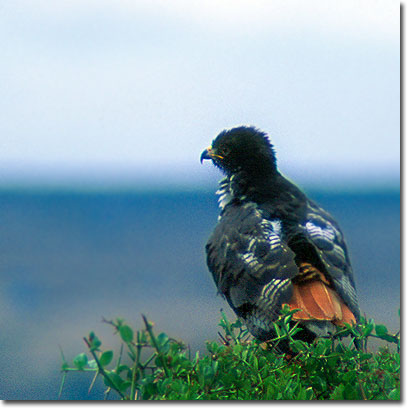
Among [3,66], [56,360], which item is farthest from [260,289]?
[3,66]

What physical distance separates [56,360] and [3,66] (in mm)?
1430

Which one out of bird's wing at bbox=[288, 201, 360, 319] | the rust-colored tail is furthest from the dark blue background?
the rust-colored tail

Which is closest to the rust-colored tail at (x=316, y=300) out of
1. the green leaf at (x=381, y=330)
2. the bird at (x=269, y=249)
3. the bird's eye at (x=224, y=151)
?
the bird at (x=269, y=249)

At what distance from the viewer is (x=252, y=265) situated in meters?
2.77

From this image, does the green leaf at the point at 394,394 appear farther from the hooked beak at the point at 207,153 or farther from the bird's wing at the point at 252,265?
the hooked beak at the point at 207,153

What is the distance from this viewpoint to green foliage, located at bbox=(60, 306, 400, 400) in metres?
2.05

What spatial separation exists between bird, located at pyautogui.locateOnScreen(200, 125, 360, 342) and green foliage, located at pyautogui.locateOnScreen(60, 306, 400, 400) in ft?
0.32

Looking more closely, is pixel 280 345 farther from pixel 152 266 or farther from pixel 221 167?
pixel 221 167

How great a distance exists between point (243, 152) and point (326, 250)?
71 cm

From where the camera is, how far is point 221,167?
308cm

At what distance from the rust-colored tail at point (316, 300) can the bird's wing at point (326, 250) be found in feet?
0.11

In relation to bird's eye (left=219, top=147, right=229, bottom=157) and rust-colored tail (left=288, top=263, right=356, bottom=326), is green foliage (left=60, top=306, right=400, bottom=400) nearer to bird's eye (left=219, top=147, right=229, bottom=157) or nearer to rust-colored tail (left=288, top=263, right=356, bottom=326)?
rust-colored tail (left=288, top=263, right=356, bottom=326)

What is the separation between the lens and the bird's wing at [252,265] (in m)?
2.66

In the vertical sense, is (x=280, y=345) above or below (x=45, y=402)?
above
